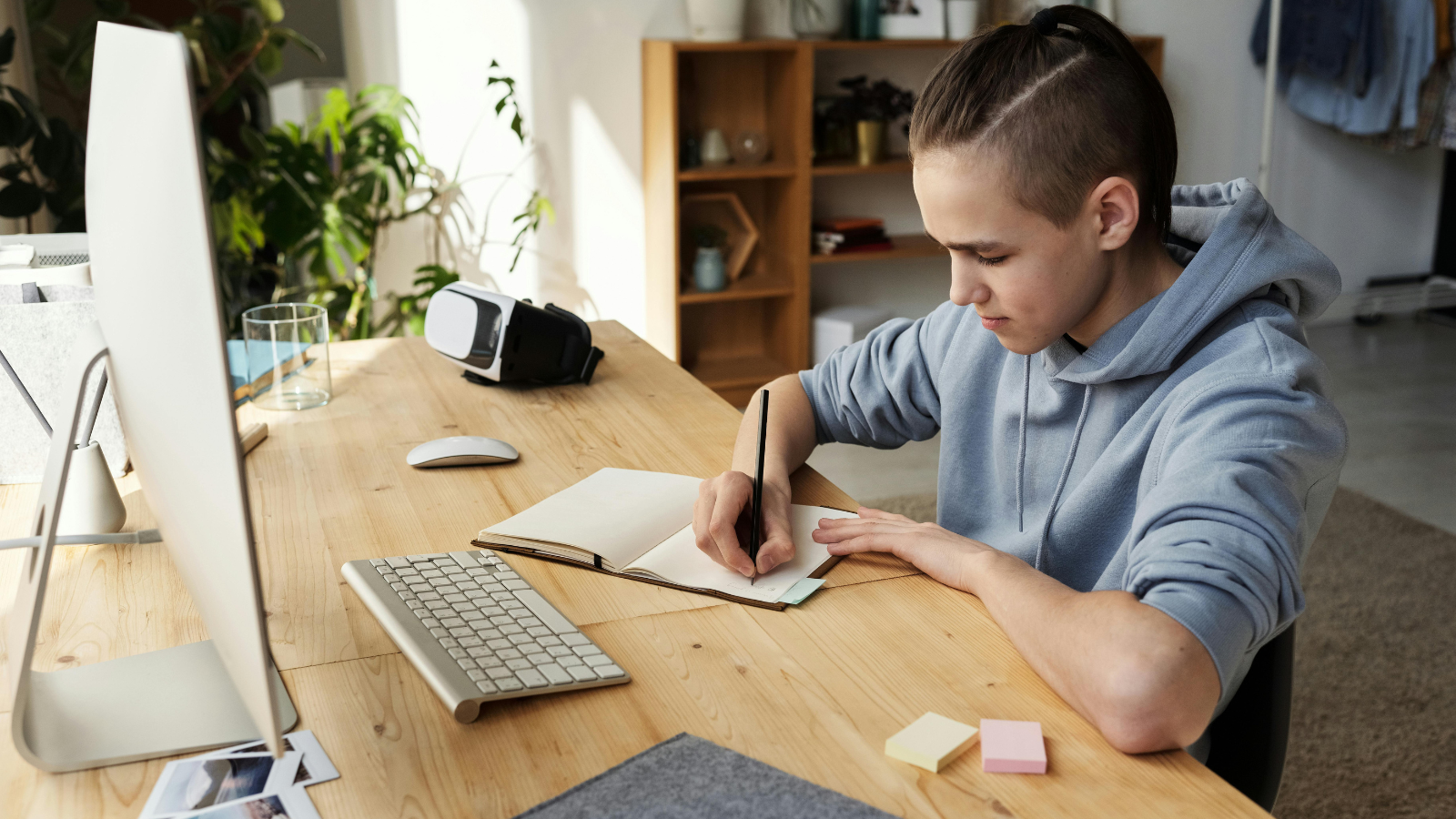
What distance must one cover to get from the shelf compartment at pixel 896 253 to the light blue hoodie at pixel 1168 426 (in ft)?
7.98

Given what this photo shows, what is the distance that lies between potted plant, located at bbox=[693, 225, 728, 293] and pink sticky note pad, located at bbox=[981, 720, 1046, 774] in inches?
120

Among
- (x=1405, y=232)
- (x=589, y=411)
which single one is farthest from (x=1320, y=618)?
(x=1405, y=232)

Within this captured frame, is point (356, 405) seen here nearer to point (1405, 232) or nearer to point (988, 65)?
point (988, 65)

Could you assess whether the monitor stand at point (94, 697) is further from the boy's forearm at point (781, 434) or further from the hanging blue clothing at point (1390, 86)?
the hanging blue clothing at point (1390, 86)

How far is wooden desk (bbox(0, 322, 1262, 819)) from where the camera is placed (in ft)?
2.34

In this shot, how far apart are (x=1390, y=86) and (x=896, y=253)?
2109 mm

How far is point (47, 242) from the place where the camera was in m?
1.40

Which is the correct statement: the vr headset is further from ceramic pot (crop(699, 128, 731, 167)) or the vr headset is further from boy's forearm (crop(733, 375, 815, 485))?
ceramic pot (crop(699, 128, 731, 167))

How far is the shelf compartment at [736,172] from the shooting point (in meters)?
3.59

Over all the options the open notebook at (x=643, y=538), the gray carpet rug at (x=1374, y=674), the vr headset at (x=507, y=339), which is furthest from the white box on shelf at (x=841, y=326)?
the open notebook at (x=643, y=538)

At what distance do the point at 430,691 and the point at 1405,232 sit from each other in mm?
5494

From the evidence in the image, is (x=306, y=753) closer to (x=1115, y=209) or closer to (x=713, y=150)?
(x=1115, y=209)

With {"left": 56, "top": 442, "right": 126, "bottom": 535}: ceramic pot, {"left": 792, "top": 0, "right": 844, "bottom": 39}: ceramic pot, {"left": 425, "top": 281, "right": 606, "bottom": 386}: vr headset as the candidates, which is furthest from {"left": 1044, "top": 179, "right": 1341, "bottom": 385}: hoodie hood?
{"left": 792, "top": 0, "right": 844, "bottom": 39}: ceramic pot

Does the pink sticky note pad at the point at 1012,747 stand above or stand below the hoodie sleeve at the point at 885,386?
below
